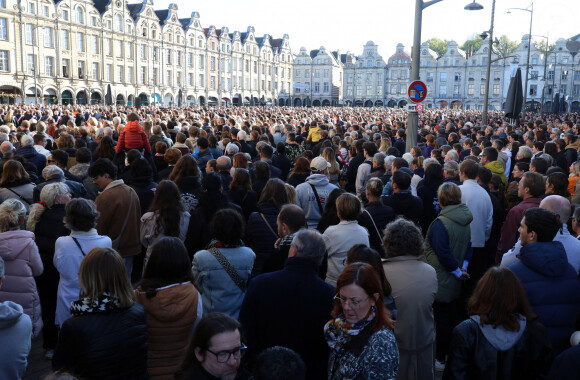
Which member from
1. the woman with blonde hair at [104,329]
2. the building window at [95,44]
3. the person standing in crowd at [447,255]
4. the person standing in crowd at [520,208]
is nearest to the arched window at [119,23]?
the building window at [95,44]

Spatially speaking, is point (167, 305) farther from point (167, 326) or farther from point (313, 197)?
point (313, 197)

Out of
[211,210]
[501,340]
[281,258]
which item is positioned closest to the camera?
[501,340]

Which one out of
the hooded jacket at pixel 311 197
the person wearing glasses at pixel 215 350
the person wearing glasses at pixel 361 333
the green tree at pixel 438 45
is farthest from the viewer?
the green tree at pixel 438 45

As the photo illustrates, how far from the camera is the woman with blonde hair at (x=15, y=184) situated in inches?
227

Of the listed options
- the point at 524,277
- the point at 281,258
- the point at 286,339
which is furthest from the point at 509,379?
the point at 281,258

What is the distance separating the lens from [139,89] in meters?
56.9

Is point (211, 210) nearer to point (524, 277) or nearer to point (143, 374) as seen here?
point (143, 374)

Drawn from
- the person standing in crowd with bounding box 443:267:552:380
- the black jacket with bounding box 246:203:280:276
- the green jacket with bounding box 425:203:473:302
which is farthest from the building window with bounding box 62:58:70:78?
the person standing in crowd with bounding box 443:267:552:380

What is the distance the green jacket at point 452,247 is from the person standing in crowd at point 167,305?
2544 millimetres

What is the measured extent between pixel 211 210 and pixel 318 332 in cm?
252

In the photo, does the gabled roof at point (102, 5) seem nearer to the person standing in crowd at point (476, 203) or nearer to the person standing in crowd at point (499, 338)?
the person standing in crowd at point (476, 203)

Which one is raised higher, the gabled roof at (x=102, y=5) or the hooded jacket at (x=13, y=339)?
the gabled roof at (x=102, y=5)

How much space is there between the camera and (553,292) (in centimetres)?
329

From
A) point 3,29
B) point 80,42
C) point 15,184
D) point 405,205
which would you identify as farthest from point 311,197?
point 80,42
